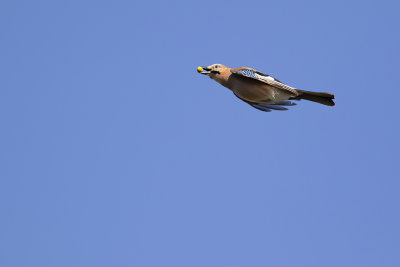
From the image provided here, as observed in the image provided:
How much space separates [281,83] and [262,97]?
0.53 m

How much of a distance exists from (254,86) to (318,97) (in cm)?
158

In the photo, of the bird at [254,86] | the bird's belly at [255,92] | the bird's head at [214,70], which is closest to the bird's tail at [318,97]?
the bird at [254,86]

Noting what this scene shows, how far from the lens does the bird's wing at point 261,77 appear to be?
14.8 metres

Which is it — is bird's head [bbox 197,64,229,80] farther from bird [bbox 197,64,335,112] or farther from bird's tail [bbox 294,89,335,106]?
bird's tail [bbox 294,89,335,106]

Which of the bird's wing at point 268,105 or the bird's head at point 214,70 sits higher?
the bird's head at point 214,70

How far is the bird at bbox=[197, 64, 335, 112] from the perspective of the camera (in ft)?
48.7

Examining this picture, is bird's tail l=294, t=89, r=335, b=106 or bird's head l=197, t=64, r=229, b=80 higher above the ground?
bird's head l=197, t=64, r=229, b=80

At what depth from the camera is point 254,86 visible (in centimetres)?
1490

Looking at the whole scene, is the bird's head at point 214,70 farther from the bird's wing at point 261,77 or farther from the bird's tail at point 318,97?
the bird's tail at point 318,97

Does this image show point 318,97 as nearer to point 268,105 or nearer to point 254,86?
point 268,105

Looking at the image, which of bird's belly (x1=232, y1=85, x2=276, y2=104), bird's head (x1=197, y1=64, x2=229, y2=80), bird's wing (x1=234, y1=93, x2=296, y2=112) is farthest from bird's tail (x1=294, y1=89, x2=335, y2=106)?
bird's head (x1=197, y1=64, x2=229, y2=80)

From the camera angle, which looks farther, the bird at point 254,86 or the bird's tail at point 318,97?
the bird's tail at point 318,97

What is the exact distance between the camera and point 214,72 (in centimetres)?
1496

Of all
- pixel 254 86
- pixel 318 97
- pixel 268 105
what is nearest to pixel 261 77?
pixel 254 86
